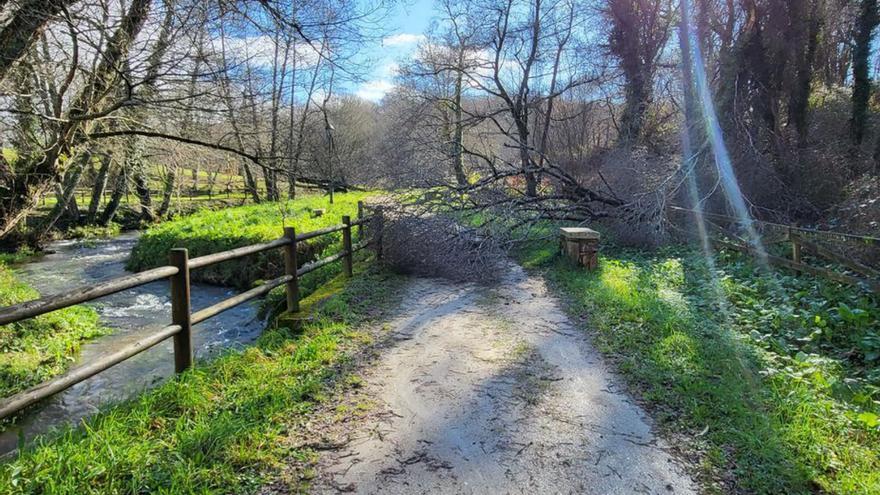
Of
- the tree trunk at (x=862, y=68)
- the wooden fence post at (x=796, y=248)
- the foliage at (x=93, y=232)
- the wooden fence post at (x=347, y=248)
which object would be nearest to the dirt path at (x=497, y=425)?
the wooden fence post at (x=347, y=248)

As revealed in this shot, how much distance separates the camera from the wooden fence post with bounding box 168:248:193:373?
13.6ft

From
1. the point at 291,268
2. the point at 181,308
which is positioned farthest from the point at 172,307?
the point at 291,268

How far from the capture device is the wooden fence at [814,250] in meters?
5.61

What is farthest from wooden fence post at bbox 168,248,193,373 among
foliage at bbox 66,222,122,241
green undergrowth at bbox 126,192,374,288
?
foliage at bbox 66,222,122,241

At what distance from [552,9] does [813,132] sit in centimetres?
878

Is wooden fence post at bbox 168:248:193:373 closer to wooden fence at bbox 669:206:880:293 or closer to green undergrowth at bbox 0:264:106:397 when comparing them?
green undergrowth at bbox 0:264:106:397

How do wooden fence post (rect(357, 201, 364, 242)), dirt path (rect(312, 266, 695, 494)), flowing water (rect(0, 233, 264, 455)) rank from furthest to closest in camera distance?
1. wooden fence post (rect(357, 201, 364, 242))
2. flowing water (rect(0, 233, 264, 455))
3. dirt path (rect(312, 266, 695, 494))

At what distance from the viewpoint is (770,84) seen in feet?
38.5

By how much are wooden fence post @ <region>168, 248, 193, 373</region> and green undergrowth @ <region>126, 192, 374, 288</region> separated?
17.9ft

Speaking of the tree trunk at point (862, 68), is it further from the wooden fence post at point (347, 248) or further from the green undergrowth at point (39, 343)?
the green undergrowth at point (39, 343)

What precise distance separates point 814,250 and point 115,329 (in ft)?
37.2

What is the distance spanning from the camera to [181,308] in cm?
421

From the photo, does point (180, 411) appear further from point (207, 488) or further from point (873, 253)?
point (873, 253)

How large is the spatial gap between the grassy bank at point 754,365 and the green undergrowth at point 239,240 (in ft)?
21.2
